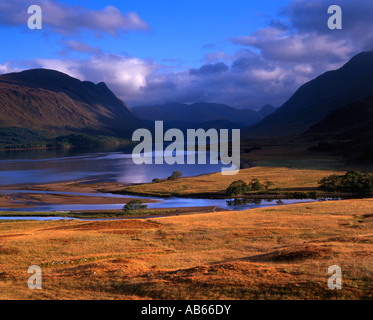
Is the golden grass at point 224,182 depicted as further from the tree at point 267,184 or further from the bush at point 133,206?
the bush at point 133,206

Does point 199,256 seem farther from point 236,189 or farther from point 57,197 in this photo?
point 57,197

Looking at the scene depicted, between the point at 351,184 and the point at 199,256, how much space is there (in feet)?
195

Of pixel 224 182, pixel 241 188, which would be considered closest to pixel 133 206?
pixel 241 188

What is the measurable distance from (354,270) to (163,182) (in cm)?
7657

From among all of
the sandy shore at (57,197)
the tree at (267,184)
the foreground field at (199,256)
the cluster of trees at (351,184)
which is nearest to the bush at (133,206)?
the sandy shore at (57,197)

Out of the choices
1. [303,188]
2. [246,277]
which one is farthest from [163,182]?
[246,277]

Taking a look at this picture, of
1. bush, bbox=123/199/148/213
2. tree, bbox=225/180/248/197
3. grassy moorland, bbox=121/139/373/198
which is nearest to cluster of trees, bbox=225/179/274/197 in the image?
tree, bbox=225/180/248/197

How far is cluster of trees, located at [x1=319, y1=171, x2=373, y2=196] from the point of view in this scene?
255ft

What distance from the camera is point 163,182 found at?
315ft

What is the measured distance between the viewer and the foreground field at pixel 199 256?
1991 centimetres

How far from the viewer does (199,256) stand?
29875mm

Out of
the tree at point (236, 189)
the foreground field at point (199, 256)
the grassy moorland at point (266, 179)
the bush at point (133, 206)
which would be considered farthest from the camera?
the grassy moorland at point (266, 179)

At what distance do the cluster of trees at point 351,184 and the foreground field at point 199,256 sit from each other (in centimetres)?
2686

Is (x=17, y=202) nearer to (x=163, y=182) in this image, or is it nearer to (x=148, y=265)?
(x=163, y=182)
